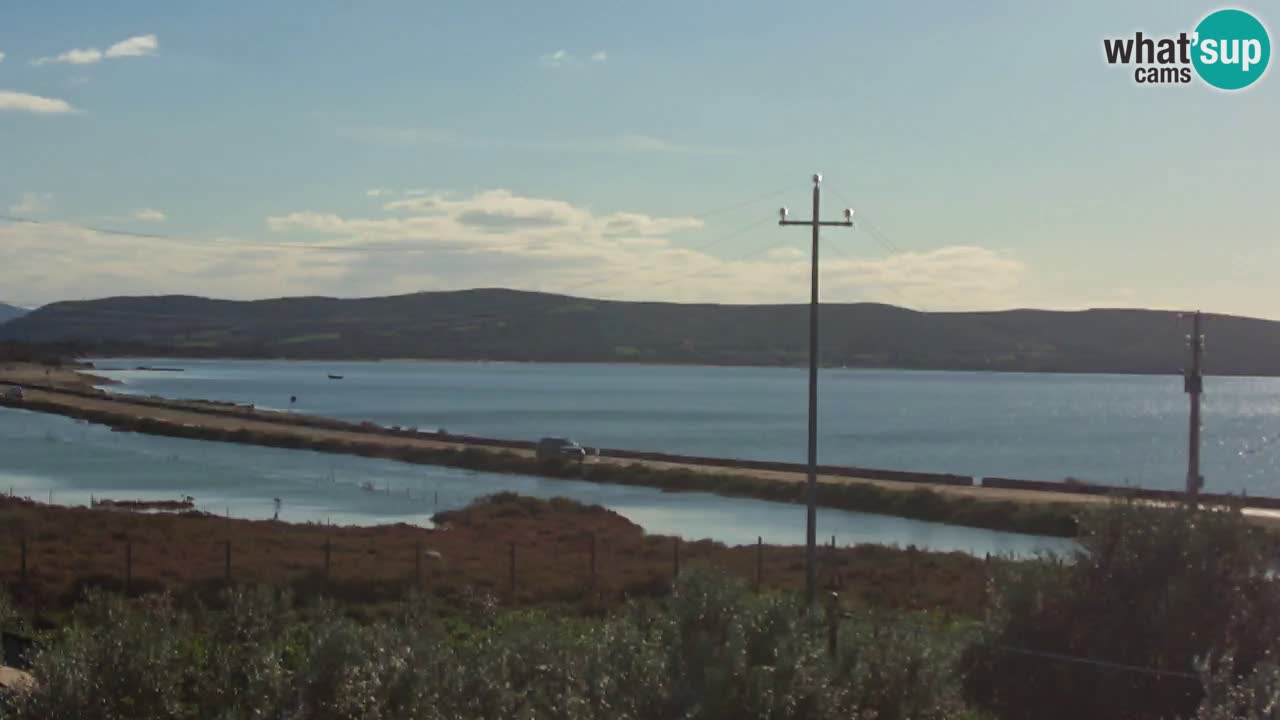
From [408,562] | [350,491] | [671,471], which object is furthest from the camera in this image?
[671,471]

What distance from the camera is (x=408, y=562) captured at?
36781mm

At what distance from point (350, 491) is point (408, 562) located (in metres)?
32.4

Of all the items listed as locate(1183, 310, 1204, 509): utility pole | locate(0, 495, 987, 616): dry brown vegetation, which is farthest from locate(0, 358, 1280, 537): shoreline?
locate(0, 495, 987, 616): dry brown vegetation

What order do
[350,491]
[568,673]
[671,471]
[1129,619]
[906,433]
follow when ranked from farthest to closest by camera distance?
[906,433]
[671,471]
[350,491]
[1129,619]
[568,673]

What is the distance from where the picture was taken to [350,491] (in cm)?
6806

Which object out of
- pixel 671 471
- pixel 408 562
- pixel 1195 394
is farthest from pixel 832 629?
pixel 671 471

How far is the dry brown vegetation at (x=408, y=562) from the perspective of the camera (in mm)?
30797

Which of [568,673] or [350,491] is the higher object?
[568,673]

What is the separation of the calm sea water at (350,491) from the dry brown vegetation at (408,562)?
716 centimetres

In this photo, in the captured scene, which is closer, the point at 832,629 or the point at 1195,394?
the point at 832,629

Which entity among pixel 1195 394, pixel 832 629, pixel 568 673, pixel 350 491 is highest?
pixel 1195 394

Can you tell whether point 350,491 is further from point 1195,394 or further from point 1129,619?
point 1129,619

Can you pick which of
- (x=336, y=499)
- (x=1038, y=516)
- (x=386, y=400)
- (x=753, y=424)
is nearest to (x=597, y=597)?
(x=1038, y=516)

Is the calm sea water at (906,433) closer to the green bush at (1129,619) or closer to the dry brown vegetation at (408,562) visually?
the dry brown vegetation at (408,562)
